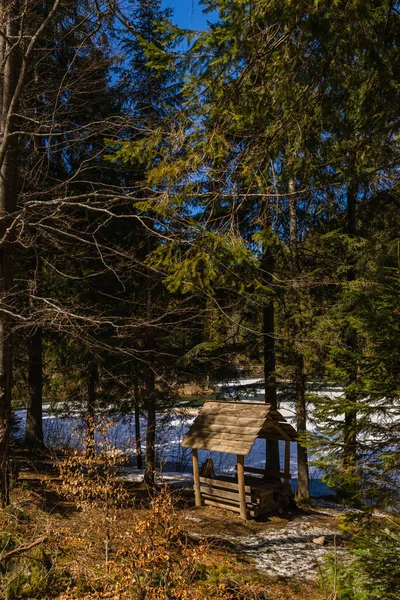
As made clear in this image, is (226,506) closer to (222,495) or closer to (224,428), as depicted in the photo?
(222,495)

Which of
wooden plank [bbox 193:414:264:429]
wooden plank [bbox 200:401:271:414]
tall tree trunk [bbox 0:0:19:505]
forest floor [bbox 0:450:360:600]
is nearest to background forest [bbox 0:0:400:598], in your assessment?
tall tree trunk [bbox 0:0:19:505]

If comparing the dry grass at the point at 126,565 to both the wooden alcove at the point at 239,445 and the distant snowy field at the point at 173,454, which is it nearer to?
the wooden alcove at the point at 239,445

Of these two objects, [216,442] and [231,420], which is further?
[231,420]

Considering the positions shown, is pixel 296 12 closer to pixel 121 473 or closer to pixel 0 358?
pixel 0 358

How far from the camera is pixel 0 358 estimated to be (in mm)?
7180

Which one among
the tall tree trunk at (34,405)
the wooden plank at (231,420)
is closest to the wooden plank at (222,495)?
the wooden plank at (231,420)

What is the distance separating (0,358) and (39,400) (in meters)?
6.29

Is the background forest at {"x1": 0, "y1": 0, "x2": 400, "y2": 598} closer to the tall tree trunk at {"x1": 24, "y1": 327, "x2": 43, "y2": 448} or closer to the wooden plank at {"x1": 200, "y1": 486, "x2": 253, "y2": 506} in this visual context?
the tall tree trunk at {"x1": 24, "y1": 327, "x2": 43, "y2": 448}

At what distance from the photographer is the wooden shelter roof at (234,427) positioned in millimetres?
9945

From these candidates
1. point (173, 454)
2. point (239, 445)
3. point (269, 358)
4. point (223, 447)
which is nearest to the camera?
point (239, 445)

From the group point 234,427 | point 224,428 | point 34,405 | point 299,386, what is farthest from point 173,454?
point 234,427

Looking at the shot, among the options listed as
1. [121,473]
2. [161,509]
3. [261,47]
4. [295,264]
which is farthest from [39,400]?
[261,47]

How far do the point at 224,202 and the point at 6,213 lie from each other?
11.2 feet

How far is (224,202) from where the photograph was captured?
6527mm
